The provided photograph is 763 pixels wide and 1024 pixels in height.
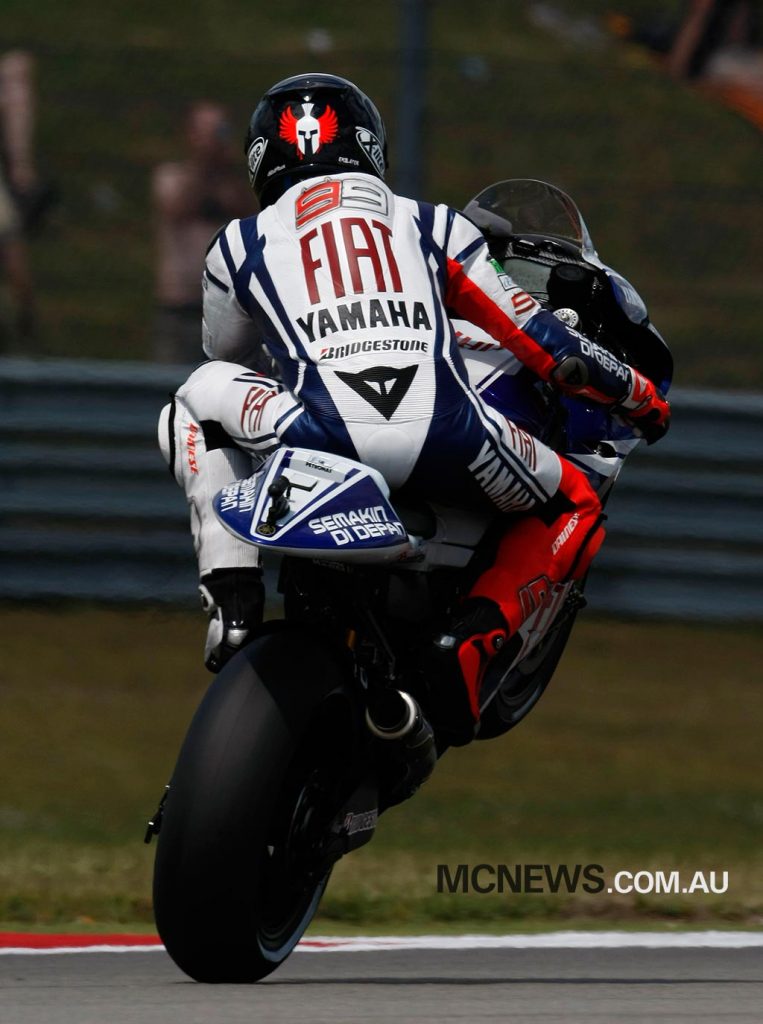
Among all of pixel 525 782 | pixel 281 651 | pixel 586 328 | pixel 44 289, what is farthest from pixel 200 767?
pixel 44 289

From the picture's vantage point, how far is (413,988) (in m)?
4.54

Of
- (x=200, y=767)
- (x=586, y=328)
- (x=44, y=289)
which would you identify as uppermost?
(x=586, y=328)

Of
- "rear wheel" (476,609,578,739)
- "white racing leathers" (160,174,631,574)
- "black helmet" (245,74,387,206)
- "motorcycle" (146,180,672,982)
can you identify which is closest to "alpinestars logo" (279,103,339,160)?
"black helmet" (245,74,387,206)

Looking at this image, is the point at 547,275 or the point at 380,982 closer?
the point at 380,982

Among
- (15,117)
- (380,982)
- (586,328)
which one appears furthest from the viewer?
(15,117)

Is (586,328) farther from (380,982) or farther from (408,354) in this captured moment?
(380,982)

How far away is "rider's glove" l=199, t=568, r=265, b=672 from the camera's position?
13.7 feet

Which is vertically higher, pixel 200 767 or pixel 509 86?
pixel 200 767

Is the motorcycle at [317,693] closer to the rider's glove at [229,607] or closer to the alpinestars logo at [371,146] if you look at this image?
the rider's glove at [229,607]

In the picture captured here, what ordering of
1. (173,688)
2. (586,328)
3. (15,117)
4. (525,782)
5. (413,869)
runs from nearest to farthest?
(586,328) < (413,869) < (525,782) < (173,688) < (15,117)

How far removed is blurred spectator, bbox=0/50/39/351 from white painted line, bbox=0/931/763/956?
4673mm

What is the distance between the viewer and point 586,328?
4.94m

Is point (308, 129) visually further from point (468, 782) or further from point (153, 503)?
point (153, 503)

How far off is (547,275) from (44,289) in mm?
4732
